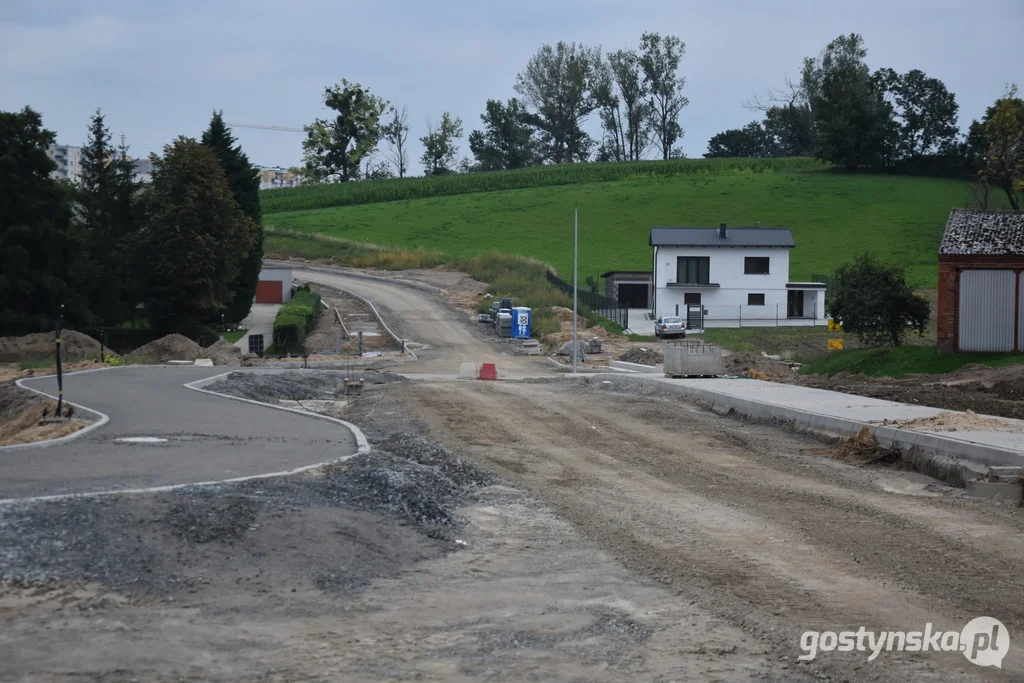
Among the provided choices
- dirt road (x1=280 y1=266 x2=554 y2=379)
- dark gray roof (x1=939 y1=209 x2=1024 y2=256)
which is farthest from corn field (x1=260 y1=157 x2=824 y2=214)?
dark gray roof (x1=939 y1=209 x2=1024 y2=256)

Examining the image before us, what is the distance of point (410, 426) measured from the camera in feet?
69.7

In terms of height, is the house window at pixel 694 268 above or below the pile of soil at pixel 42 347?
above

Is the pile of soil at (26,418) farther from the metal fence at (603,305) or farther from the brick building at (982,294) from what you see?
the metal fence at (603,305)

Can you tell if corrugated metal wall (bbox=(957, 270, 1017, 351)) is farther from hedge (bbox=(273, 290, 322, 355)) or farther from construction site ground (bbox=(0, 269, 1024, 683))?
hedge (bbox=(273, 290, 322, 355))

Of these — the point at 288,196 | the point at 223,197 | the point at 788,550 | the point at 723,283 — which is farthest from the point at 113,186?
the point at 288,196

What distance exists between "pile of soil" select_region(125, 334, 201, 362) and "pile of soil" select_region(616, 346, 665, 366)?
17.8 metres

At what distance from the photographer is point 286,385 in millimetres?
29688

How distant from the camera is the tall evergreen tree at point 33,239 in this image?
48.2 m

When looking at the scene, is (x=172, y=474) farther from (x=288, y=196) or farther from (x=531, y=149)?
(x=531, y=149)

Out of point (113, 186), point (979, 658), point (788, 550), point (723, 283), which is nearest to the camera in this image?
point (979, 658)

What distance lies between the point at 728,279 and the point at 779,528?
59886mm

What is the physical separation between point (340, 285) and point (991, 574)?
68.2 meters

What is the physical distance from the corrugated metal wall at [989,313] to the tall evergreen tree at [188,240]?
32910mm

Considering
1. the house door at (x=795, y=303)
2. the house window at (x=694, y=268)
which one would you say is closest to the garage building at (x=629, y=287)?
Answer: the house window at (x=694, y=268)
